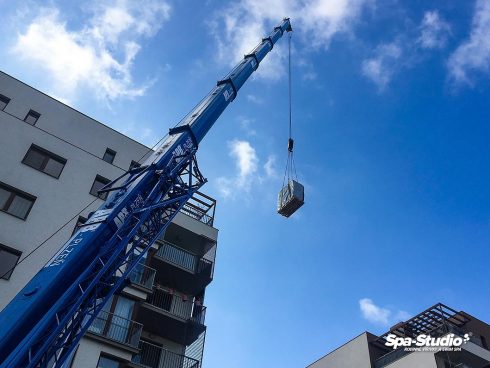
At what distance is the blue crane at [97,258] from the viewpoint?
11.9 metres

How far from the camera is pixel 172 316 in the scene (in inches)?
1017

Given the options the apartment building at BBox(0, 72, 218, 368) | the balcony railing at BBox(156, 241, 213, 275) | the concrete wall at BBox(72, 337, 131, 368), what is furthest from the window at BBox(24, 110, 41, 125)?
the concrete wall at BBox(72, 337, 131, 368)

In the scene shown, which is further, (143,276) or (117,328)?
(143,276)

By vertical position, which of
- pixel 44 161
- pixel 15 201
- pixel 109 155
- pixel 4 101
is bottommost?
pixel 15 201

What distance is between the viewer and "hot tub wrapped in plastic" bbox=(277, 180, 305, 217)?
923 inches

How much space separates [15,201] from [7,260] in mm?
3427

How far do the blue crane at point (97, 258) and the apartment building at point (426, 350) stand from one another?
797 inches

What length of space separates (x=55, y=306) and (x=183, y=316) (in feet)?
50.5

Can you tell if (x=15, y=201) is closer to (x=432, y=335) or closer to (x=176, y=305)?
(x=176, y=305)

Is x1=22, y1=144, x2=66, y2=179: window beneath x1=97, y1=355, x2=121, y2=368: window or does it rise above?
above

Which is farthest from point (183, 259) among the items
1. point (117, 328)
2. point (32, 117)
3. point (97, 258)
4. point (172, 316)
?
point (97, 258)

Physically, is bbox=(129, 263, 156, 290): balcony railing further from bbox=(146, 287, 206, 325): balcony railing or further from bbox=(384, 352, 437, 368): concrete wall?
bbox=(384, 352, 437, 368): concrete wall

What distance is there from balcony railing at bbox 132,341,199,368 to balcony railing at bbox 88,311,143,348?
146 centimetres

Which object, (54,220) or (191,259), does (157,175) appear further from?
(191,259)
